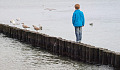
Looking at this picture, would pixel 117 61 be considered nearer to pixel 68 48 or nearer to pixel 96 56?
pixel 96 56

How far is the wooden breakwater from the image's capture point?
1393 centimetres

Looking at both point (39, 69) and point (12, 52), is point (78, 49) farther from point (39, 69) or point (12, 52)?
point (12, 52)

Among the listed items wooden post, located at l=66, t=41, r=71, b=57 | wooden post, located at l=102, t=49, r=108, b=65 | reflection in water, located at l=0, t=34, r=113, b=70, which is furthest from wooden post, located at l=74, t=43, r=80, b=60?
wooden post, located at l=102, t=49, r=108, b=65

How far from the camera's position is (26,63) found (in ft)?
50.0

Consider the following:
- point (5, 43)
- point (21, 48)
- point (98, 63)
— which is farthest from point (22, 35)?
point (98, 63)

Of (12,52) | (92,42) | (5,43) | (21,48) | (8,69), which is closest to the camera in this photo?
(8,69)

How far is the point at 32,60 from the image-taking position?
1580 cm

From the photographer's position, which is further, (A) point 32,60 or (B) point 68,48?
(B) point 68,48

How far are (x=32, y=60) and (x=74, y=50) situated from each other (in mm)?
1879

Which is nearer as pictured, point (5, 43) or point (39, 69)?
point (39, 69)

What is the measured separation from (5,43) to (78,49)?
21.3 feet

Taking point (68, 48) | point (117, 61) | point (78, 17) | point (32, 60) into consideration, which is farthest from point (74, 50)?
point (117, 61)

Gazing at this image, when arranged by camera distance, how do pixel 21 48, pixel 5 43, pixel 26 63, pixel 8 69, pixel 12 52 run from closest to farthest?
pixel 8 69, pixel 26 63, pixel 12 52, pixel 21 48, pixel 5 43

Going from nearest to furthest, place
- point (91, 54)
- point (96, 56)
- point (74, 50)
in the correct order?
1. point (96, 56)
2. point (91, 54)
3. point (74, 50)
